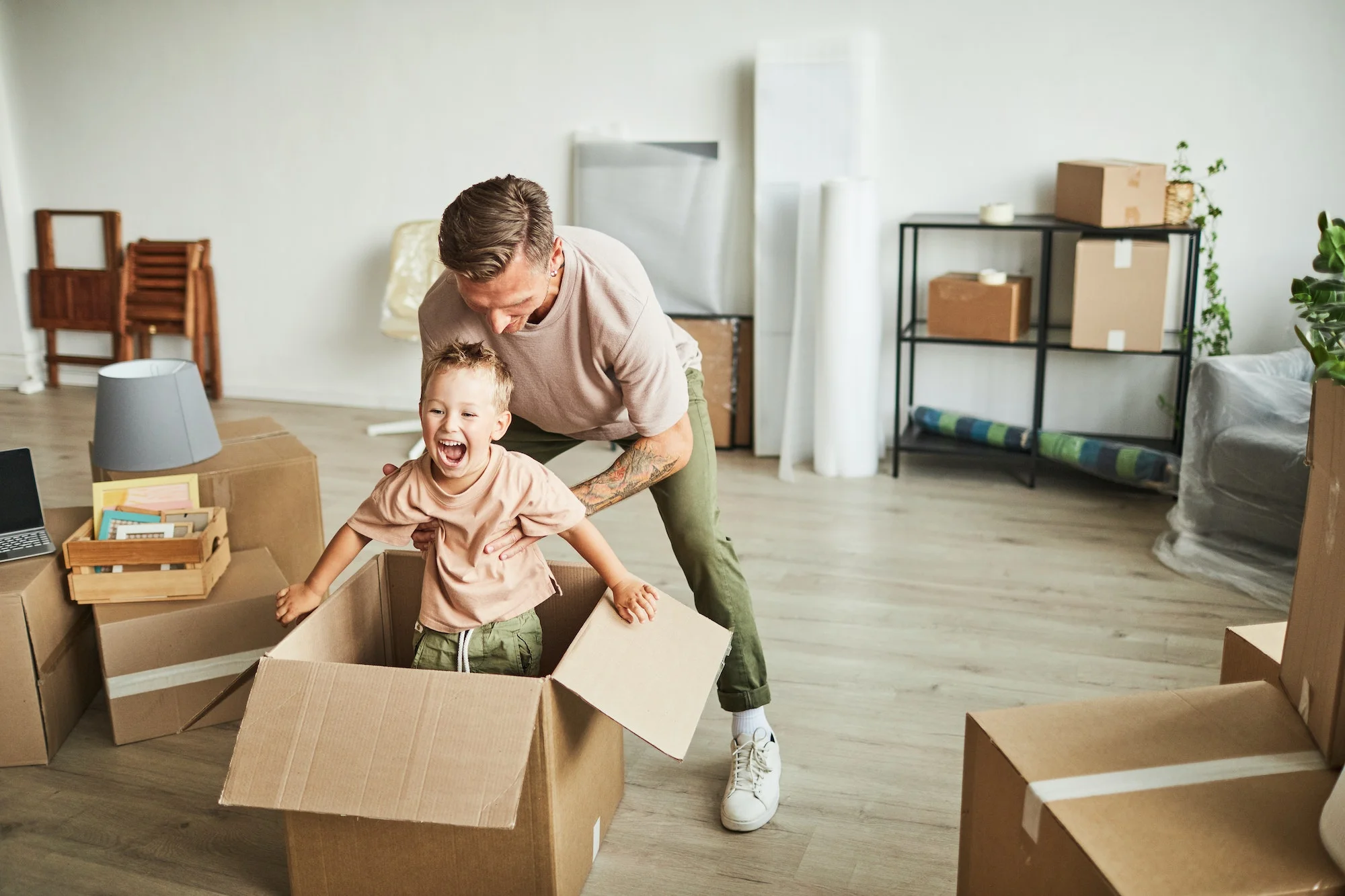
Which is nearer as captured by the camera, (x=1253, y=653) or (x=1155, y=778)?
(x=1155, y=778)

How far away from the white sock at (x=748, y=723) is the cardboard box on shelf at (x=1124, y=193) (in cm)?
222

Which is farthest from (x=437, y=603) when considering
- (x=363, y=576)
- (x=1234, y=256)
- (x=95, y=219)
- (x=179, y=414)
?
(x=95, y=219)

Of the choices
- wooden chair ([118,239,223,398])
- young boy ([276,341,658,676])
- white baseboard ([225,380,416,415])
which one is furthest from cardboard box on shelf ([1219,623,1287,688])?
wooden chair ([118,239,223,398])

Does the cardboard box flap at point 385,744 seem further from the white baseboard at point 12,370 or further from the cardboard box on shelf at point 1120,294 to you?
the white baseboard at point 12,370

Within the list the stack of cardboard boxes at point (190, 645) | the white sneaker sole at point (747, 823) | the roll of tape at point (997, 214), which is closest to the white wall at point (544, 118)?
the roll of tape at point (997, 214)

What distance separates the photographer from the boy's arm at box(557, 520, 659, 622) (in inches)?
73.7

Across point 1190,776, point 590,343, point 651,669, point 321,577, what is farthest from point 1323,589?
point 321,577

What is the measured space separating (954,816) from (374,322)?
377 centimetres

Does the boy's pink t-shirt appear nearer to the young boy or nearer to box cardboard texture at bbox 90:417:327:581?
the young boy

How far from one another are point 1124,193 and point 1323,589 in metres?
2.46

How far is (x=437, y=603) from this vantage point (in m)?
1.91

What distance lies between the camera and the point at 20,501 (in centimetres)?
248

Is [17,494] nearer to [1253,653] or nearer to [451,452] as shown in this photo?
[451,452]

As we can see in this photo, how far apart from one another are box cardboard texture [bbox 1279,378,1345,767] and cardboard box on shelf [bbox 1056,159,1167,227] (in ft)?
7.57
